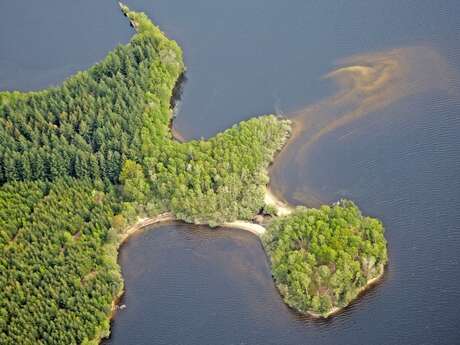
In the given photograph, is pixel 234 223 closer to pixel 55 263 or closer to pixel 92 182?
pixel 92 182

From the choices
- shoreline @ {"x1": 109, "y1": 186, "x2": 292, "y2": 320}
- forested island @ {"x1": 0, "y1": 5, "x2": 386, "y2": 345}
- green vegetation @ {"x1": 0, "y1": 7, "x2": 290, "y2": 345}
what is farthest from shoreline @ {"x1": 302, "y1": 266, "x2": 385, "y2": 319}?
green vegetation @ {"x1": 0, "y1": 7, "x2": 290, "y2": 345}

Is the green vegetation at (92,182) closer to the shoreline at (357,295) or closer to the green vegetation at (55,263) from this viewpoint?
the green vegetation at (55,263)

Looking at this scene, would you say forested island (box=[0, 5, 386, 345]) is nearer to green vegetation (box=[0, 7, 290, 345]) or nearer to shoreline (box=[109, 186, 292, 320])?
green vegetation (box=[0, 7, 290, 345])

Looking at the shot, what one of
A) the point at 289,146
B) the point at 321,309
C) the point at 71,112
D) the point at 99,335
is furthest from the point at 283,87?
the point at 99,335

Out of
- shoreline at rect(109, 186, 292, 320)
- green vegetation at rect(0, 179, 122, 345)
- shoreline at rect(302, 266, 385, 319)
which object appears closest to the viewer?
green vegetation at rect(0, 179, 122, 345)

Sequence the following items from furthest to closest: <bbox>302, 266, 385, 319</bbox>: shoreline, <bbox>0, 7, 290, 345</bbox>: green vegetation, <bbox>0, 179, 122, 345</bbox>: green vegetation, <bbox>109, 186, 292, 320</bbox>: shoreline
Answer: <bbox>109, 186, 292, 320</bbox>: shoreline, <bbox>0, 7, 290, 345</bbox>: green vegetation, <bbox>302, 266, 385, 319</bbox>: shoreline, <bbox>0, 179, 122, 345</bbox>: green vegetation

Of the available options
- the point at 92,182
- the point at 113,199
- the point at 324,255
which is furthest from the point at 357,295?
the point at 92,182

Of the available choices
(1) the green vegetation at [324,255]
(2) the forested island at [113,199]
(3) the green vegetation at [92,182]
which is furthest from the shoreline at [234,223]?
(1) the green vegetation at [324,255]
